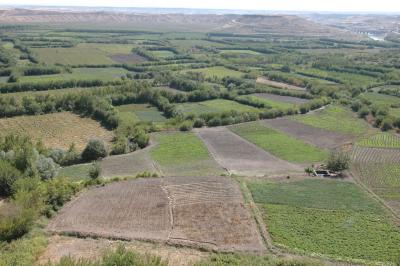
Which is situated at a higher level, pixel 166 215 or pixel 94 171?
pixel 94 171

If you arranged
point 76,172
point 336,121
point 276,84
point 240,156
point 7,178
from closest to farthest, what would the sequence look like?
1. point 7,178
2. point 76,172
3. point 240,156
4. point 336,121
5. point 276,84

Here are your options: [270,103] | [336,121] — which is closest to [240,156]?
[336,121]

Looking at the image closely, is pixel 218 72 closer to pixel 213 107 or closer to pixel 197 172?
pixel 213 107

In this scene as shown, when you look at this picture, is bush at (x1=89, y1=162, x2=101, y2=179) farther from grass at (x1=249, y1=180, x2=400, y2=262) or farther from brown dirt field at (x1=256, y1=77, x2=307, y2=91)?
brown dirt field at (x1=256, y1=77, x2=307, y2=91)

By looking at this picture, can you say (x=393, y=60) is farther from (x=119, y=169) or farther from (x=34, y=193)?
(x=34, y=193)

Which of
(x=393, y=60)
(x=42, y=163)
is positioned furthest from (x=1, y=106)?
(x=393, y=60)

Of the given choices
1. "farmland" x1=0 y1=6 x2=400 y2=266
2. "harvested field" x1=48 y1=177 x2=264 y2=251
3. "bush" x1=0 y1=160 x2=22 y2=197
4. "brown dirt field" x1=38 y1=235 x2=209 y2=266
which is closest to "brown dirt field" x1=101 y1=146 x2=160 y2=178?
"farmland" x1=0 y1=6 x2=400 y2=266
